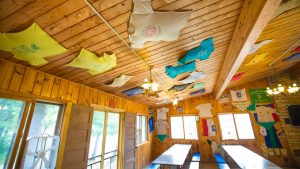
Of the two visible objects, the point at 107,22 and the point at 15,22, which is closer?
the point at 15,22

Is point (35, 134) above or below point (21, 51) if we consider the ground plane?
below

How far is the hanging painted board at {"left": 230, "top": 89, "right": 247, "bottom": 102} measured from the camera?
5945 millimetres

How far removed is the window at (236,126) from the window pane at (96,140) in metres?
5.06

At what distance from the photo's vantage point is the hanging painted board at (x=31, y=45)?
1534 mm

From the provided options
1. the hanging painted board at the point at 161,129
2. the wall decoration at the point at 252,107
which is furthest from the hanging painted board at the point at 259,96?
the hanging painted board at the point at 161,129

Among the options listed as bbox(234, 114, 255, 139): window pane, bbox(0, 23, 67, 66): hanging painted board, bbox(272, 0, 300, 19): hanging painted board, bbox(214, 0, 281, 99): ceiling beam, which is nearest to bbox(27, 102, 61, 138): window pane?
bbox(0, 23, 67, 66): hanging painted board

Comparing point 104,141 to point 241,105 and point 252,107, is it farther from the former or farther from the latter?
point 252,107

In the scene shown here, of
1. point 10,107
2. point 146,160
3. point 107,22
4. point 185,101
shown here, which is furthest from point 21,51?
point 185,101

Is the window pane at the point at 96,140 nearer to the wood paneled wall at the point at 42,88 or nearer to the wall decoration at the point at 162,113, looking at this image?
the wood paneled wall at the point at 42,88

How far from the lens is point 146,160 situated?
5977mm

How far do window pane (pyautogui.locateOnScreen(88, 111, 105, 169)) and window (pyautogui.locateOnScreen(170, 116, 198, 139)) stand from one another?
396cm

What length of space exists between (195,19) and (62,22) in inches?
66.7

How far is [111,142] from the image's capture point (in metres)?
4.22

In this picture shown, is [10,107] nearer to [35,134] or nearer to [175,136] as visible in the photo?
[35,134]
